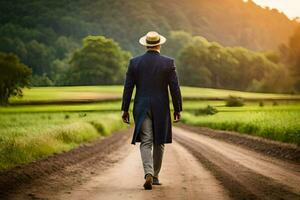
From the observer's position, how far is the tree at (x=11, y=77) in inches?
2037

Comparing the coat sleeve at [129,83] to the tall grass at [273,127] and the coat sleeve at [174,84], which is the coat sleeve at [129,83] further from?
the tall grass at [273,127]

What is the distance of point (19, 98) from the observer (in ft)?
169

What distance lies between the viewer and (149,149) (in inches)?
376

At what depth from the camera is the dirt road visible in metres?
8.16

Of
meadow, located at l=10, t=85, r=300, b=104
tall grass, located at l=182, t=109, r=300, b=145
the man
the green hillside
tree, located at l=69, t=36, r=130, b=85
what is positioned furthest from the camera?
the green hillside

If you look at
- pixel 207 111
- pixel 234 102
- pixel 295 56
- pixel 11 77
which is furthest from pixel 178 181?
pixel 295 56

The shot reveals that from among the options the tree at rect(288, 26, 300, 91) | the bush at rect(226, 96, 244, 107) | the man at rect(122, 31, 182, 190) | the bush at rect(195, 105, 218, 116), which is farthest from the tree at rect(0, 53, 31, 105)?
the man at rect(122, 31, 182, 190)

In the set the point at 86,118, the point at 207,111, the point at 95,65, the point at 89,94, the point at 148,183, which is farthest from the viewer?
the point at 95,65

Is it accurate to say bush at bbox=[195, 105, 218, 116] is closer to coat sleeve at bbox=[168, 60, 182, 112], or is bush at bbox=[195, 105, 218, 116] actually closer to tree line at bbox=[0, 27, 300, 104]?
tree line at bbox=[0, 27, 300, 104]

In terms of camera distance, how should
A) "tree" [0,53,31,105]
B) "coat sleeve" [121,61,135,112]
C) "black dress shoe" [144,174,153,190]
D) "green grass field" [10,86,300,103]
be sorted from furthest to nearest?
"green grass field" [10,86,300,103] < "tree" [0,53,31,105] < "coat sleeve" [121,61,135,112] < "black dress shoe" [144,174,153,190]

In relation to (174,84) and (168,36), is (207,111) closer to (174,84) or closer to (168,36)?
(174,84)

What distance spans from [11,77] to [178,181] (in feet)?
151

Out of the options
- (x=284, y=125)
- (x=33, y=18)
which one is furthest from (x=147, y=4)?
(x=284, y=125)

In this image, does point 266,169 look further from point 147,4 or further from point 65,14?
point 147,4
